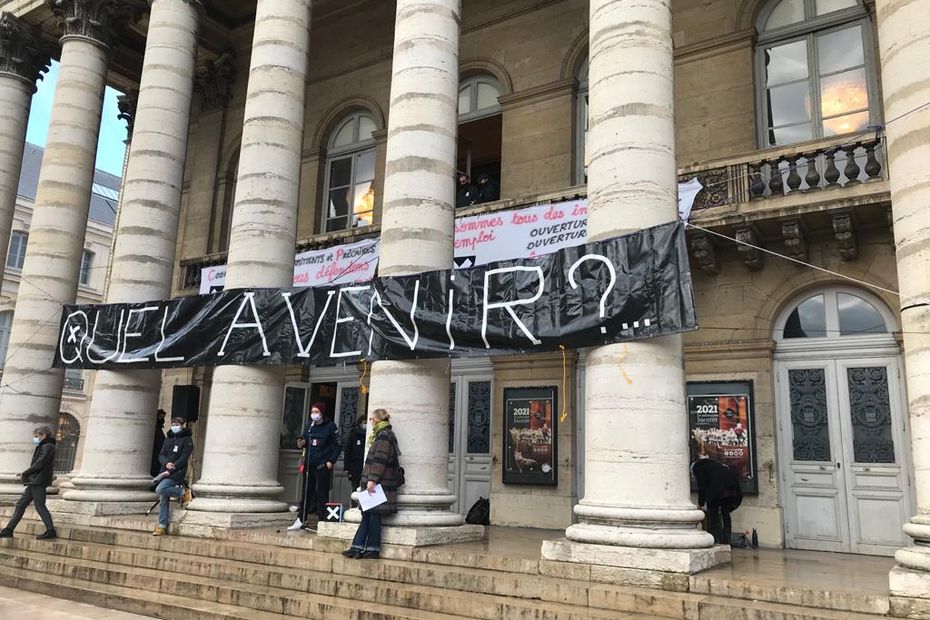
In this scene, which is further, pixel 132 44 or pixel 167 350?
pixel 132 44

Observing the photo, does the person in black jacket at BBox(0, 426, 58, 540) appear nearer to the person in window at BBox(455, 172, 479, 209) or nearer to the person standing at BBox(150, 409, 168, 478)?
the person standing at BBox(150, 409, 168, 478)

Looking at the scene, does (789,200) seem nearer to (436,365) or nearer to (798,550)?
(798,550)

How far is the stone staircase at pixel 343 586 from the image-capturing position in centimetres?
665

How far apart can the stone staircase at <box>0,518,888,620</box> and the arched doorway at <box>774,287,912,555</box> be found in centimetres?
539

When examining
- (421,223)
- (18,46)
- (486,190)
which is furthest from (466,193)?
(18,46)

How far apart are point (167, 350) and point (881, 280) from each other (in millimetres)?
11323

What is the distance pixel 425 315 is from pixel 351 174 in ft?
32.4

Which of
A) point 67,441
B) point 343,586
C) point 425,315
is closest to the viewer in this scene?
point 343,586

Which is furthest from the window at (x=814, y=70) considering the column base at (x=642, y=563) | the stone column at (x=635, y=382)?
the column base at (x=642, y=563)

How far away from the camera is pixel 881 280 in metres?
11.5

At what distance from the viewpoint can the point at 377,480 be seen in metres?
9.05

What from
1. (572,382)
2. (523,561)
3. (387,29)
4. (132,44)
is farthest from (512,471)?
(132,44)

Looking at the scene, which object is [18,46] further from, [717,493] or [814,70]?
[717,493]

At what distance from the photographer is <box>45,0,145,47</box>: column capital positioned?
16500 mm
